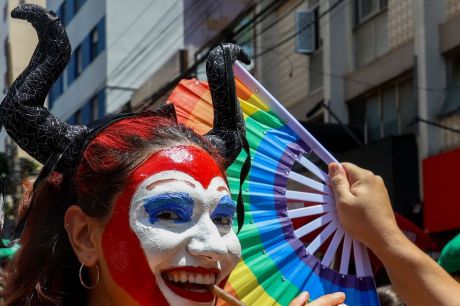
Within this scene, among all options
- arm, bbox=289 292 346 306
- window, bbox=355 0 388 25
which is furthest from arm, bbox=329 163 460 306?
window, bbox=355 0 388 25

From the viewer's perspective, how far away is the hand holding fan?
9.38ft

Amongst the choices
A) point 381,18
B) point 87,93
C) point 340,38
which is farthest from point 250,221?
point 87,93

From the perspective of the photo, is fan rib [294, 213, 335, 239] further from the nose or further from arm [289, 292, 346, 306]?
the nose

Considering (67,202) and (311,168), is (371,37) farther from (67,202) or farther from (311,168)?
(67,202)

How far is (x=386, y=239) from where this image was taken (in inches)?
108

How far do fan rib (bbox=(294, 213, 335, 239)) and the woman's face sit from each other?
→ 73cm

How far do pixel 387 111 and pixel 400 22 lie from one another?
1376 millimetres

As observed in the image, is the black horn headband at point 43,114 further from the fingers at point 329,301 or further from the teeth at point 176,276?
the fingers at point 329,301

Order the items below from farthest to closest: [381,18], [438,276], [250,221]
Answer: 1. [381,18]
2. [250,221]
3. [438,276]

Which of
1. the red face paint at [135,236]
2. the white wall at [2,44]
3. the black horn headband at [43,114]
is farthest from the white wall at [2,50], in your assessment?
the red face paint at [135,236]

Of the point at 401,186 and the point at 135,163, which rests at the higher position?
the point at 401,186

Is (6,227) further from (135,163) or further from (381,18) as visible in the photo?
(381,18)

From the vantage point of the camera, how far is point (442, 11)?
12.7 m

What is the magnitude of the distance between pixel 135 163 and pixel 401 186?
10732mm
